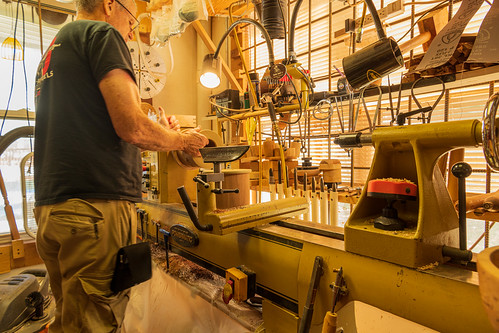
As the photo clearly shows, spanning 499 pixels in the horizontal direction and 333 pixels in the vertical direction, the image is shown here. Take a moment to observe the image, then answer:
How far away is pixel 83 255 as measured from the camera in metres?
0.96

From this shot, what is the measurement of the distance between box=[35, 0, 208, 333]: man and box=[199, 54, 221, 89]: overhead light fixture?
73 cm

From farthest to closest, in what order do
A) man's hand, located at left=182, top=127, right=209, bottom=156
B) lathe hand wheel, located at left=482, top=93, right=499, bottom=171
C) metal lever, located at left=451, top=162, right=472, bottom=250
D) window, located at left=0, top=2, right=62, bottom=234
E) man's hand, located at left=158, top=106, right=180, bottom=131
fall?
window, located at left=0, top=2, right=62, bottom=234, man's hand, located at left=158, top=106, right=180, bottom=131, man's hand, located at left=182, top=127, right=209, bottom=156, metal lever, located at left=451, top=162, right=472, bottom=250, lathe hand wheel, located at left=482, top=93, right=499, bottom=171

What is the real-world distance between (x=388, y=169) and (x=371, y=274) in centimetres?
28

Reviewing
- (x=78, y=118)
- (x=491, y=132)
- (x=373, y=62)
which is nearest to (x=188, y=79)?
(x=78, y=118)

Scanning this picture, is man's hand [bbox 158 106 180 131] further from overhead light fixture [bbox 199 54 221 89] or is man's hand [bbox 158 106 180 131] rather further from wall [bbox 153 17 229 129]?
wall [bbox 153 17 229 129]

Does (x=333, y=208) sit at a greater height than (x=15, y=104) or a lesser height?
lesser

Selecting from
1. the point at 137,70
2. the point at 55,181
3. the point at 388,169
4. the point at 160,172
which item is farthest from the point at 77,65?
the point at 137,70

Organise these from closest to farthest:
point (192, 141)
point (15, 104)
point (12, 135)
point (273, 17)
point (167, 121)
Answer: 1. point (192, 141)
2. point (167, 121)
3. point (273, 17)
4. point (12, 135)
5. point (15, 104)

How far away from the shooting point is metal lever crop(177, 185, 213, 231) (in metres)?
0.93

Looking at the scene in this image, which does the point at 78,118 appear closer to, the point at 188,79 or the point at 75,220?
the point at 75,220

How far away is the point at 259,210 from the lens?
1072mm

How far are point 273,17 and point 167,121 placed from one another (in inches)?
31.4

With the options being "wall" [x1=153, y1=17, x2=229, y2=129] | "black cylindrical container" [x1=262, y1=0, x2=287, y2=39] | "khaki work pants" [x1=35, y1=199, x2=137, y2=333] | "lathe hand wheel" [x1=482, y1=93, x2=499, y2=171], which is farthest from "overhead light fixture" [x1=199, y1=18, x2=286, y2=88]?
"wall" [x1=153, y1=17, x2=229, y2=129]

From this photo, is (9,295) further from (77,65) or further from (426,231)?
(426,231)
